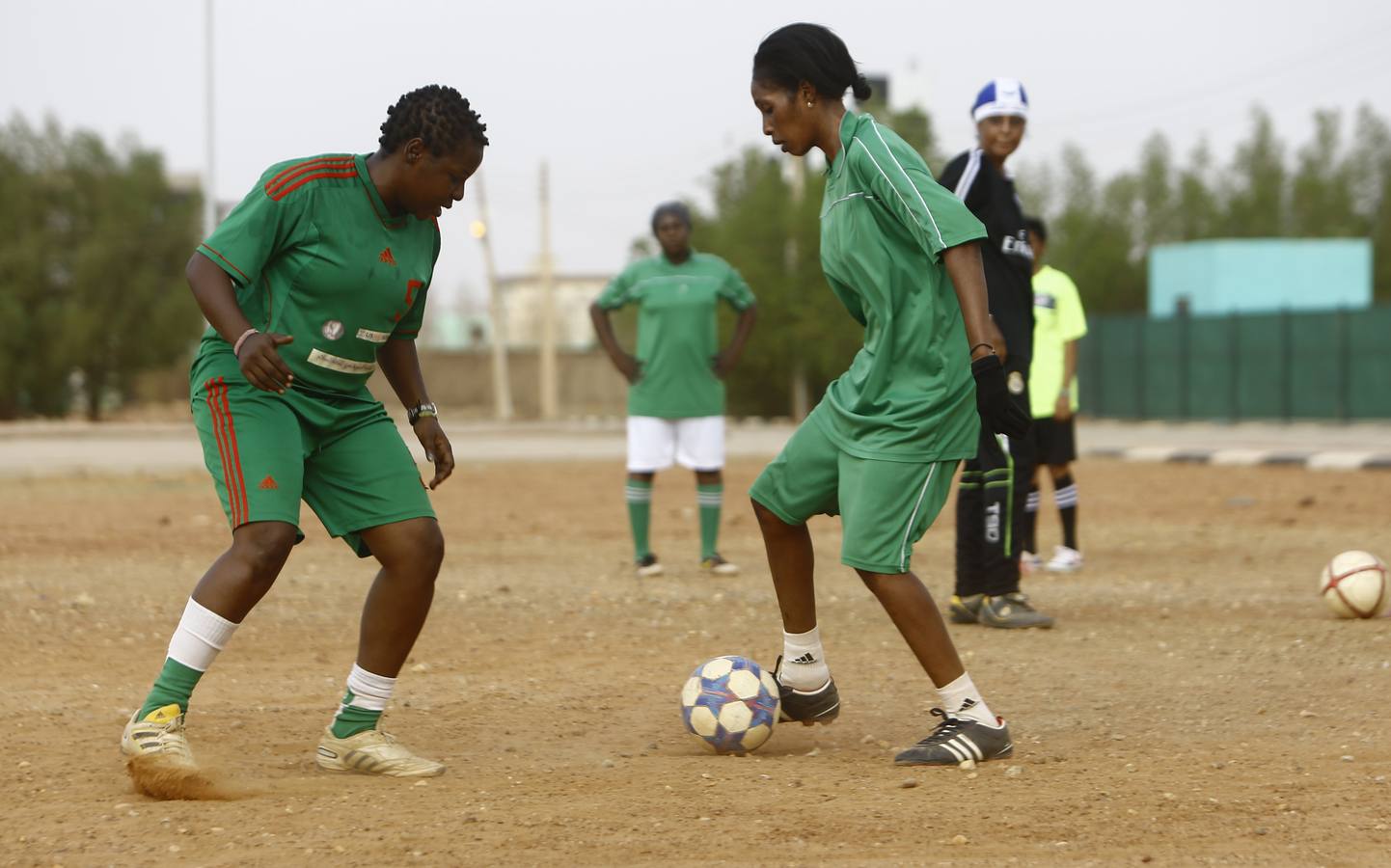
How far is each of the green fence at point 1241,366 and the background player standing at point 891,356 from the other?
29.4 meters

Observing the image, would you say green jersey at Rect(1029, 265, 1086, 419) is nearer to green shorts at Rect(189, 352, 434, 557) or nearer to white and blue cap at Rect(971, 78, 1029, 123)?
white and blue cap at Rect(971, 78, 1029, 123)

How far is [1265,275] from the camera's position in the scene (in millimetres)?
45750

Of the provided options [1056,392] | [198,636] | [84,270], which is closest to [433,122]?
[198,636]

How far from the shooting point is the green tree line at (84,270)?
42312mm

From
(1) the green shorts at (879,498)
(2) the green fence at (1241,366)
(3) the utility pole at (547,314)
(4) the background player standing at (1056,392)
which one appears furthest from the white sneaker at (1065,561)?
(3) the utility pole at (547,314)

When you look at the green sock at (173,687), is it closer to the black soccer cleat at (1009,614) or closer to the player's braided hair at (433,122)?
the player's braided hair at (433,122)

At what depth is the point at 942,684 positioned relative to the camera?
196 inches

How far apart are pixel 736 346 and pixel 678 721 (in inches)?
195

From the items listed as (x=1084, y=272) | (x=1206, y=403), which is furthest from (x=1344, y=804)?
A: (x=1084, y=272)

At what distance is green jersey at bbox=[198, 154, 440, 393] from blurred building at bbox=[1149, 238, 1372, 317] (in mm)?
42805

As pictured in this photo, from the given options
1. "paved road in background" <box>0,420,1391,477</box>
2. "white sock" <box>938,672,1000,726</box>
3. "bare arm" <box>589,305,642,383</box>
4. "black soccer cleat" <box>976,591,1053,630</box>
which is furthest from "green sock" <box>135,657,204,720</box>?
"paved road in background" <box>0,420,1391,477</box>

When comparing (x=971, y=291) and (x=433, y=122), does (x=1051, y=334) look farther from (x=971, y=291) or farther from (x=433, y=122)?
(x=433, y=122)

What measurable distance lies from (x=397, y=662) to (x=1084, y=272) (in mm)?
54117

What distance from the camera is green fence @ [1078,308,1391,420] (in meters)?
32.1
